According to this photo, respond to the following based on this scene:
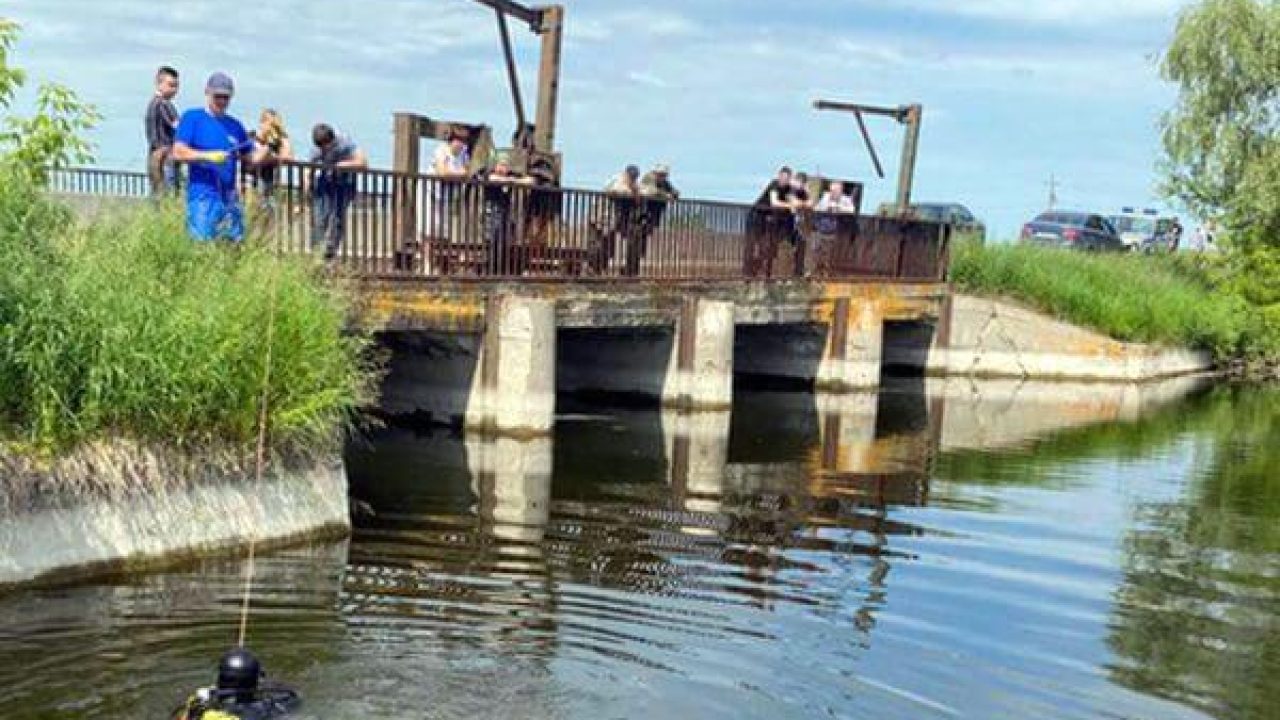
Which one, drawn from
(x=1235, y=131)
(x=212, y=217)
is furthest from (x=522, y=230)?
(x=1235, y=131)

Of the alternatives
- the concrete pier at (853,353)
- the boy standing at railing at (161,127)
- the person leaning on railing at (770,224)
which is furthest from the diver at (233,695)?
the concrete pier at (853,353)

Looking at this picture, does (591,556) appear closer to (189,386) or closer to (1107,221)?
(189,386)

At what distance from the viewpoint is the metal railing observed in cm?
1384

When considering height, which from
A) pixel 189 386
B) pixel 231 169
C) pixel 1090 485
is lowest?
pixel 1090 485

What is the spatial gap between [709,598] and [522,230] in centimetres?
798

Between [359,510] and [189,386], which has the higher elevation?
[189,386]

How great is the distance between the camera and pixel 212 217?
12.4 m

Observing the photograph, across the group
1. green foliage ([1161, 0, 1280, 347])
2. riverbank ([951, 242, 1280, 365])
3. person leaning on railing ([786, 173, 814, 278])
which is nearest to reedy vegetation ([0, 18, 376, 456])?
person leaning on railing ([786, 173, 814, 278])

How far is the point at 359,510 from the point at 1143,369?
23.1 metres

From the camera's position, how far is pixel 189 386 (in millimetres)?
9984

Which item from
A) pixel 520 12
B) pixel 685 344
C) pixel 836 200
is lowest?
pixel 685 344

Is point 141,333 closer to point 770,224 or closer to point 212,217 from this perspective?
point 212,217

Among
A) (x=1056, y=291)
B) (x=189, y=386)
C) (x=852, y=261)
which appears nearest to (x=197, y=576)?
(x=189, y=386)

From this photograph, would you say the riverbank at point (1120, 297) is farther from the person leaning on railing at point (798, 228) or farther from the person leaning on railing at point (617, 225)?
the person leaning on railing at point (617, 225)
